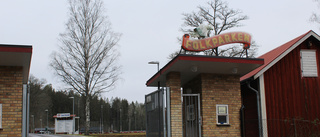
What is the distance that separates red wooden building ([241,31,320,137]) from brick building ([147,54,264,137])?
212 centimetres

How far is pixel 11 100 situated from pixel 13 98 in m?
0.08

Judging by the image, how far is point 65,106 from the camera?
8950cm

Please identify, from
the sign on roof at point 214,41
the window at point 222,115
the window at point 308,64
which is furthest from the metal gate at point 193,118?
the window at point 308,64

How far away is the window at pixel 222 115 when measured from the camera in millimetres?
13406

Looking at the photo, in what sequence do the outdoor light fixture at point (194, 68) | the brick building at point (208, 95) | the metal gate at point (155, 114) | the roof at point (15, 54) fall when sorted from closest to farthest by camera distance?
the roof at point (15, 54), the outdoor light fixture at point (194, 68), the brick building at point (208, 95), the metal gate at point (155, 114)

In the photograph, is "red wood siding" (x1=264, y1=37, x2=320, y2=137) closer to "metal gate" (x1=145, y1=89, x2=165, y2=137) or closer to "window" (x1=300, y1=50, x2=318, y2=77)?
"window" (x1=300, y1=50, x2=318, y2=77)

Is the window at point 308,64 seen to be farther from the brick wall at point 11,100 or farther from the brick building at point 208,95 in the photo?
the brick wall at point 11,100

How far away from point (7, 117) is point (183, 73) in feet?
20.6

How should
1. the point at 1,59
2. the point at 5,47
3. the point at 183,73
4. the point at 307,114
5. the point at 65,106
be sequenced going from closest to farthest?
the point at 5,47 < the point at 1,59 < the point at 183,73 < the point at 307,114 < the point at 65,106

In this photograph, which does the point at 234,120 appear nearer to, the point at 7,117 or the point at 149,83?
the point at 149,83

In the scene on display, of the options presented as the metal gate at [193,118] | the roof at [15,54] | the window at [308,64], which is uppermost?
the window at [308,64]

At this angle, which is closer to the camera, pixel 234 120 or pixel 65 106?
pixel 234 120

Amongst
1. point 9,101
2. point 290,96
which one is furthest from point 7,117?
point 290,96

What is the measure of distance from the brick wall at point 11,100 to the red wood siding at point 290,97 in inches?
399
